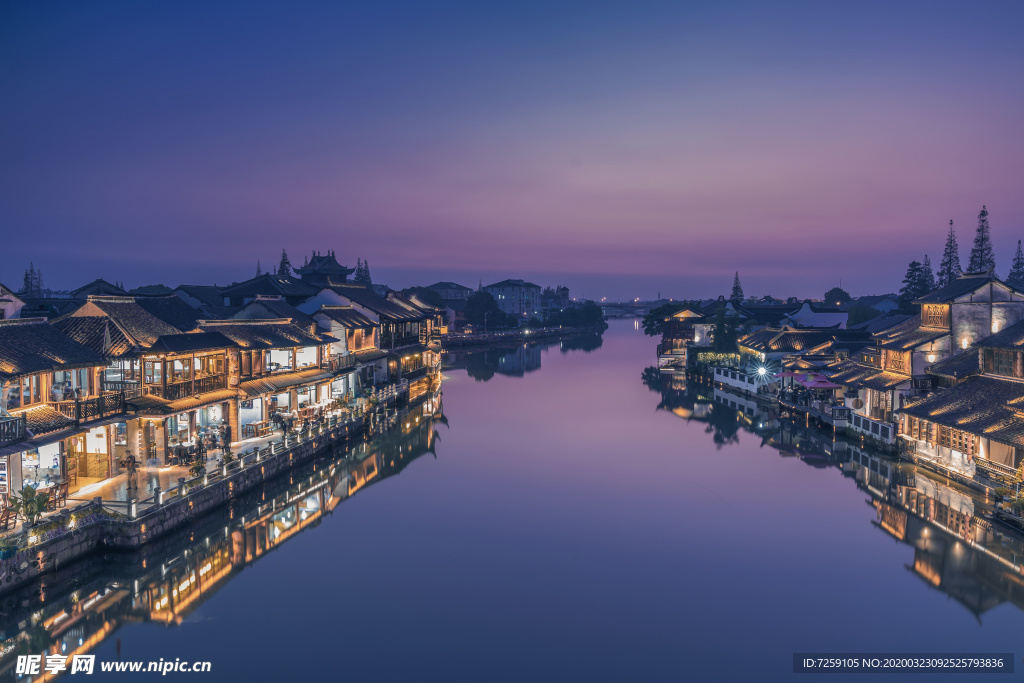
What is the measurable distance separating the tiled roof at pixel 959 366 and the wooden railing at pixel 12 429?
1523 inches

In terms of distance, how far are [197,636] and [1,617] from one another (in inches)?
188

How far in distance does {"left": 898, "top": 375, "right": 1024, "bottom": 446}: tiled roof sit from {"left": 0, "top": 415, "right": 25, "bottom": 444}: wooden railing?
32545mm

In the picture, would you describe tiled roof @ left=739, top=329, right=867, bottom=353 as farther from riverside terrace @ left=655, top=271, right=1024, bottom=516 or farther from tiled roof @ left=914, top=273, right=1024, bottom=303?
tiled roof @ left=914, top=273, right=1024, bottom=303

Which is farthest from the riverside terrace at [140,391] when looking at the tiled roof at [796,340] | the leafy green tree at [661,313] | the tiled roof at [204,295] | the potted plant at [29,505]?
the leafy green tree at [661,313]

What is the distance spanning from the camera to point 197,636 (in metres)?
17.6

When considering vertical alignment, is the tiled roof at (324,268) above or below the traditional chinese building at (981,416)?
above

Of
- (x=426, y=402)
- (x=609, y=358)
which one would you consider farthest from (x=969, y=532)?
(x=609, y=358)

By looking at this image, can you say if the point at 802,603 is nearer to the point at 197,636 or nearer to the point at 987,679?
the point at 987,679

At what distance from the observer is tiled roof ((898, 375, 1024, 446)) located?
87.0ft

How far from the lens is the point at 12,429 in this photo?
20406mm

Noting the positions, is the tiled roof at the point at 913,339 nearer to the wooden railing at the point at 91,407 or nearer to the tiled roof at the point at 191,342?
the tiled roof at the point at 191,342

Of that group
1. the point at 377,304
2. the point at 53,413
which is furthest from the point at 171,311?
the point at 377,304

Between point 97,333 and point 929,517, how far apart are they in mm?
32821

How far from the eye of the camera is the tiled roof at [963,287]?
1468 inches
